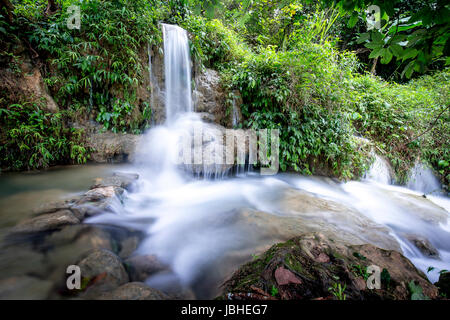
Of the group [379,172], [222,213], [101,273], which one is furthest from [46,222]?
[379,172]

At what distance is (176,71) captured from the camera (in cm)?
500

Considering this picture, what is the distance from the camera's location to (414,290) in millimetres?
1088

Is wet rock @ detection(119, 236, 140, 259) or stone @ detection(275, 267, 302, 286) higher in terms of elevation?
stone @ detection(275, 267, 302, 286)

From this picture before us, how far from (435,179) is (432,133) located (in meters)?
1.41

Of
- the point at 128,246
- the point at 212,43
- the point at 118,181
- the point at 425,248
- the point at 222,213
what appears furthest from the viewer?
the point at 212,43

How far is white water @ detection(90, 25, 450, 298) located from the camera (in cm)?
186

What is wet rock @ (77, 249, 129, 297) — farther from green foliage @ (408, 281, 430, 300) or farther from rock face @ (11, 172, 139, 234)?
green foliage @ (408, 281, 430, 300)

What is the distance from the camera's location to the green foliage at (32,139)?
10.2 ft

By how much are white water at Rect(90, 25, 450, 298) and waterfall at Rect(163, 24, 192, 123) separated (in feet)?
0.08

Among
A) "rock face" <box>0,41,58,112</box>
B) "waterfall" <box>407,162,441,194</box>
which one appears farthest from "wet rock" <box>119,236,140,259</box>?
"waterfall" <box>407,162,441,194</box>

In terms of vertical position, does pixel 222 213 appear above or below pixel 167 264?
above

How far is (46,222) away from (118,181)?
3.66 feet

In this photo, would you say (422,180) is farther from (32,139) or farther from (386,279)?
(32,139)

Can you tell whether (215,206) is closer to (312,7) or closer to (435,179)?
(435,179)
